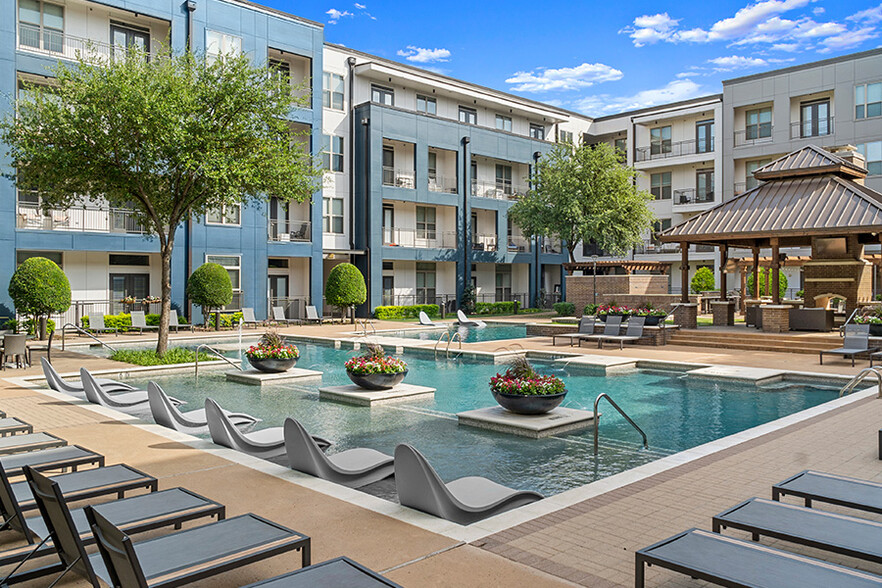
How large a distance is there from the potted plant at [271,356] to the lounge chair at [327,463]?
29.0 feet

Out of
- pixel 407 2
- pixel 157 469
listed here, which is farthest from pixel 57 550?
pixel 407 2

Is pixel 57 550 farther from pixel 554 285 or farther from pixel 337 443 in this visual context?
pixel 554 285

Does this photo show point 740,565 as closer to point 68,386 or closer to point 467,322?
point 68,386

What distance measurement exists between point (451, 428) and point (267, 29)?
1155 inches

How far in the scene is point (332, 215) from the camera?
39.6 metres

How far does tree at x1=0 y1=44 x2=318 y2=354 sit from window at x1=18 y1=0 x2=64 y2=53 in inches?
431

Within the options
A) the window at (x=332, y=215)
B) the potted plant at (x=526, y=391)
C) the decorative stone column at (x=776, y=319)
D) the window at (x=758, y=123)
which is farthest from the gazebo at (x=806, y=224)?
the window at (x=332, y=215)

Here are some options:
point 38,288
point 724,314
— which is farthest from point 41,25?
point 724,314

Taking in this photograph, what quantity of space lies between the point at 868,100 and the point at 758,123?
664cm

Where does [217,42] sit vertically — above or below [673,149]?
above

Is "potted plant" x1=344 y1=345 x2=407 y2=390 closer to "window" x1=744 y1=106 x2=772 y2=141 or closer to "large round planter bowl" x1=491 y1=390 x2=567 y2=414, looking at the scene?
"large round planter bowl" x1=491 y1=390 x2=567 y2=414

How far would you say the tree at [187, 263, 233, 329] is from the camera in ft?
98.3

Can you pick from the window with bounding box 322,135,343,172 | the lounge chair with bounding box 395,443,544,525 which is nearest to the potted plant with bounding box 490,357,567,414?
the lounge chair with bounding box 395,443,544,525

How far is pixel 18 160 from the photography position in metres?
19.0
